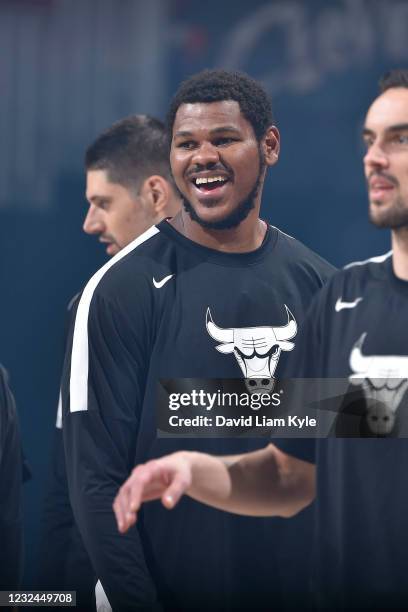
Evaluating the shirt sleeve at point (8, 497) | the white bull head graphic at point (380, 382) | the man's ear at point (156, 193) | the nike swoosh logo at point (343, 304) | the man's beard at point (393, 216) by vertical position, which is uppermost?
the man's ear at point (156, 193)

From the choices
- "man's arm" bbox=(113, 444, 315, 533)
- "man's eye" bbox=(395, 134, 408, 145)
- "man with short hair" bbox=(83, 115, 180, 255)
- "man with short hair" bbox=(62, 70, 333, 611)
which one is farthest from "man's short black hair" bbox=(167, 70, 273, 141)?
"man's arm" bbox=(113, 444, 315, 533)

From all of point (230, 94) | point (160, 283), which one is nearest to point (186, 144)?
point (230, 94)

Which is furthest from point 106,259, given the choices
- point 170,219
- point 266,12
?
point 266,12

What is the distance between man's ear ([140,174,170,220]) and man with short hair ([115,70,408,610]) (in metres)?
0.56

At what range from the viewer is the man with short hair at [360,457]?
258 cm

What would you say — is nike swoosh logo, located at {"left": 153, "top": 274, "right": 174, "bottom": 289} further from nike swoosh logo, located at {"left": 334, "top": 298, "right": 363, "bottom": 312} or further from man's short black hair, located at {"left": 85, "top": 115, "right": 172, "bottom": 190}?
nike swoosh logo, located at {"left": 334, "top": 298, "right": 363, "bottom": 312}

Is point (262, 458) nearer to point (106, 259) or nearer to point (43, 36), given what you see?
point (106, 259)

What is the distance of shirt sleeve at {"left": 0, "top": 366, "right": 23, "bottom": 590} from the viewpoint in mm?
2855

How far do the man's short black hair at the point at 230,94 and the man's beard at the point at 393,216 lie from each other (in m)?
0.40

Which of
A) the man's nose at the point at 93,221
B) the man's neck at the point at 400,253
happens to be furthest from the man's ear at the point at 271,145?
the man's nose at the point at 93,221

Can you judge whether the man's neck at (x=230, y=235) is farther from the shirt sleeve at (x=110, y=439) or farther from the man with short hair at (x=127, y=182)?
the shirt sleeve at (x=110, y=439)

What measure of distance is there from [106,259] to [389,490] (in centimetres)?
103

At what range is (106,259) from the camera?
286 centimetres

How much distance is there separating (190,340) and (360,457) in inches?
21.9
